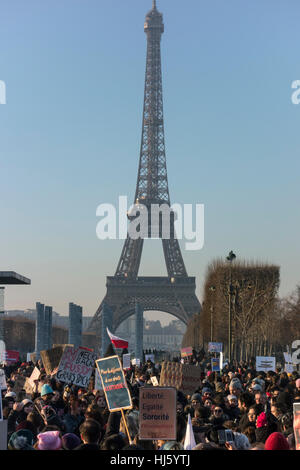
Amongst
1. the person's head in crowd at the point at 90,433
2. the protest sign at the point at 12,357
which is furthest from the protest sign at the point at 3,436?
the protest sign at the point at 12,357

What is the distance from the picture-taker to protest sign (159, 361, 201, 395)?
15602 millimetres

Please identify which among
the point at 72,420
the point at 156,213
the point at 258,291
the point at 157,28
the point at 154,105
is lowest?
the point at 72,420

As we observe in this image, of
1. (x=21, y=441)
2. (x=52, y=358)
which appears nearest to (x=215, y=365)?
(x=52, y=358)

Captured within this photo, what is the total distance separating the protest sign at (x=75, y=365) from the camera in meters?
16.4

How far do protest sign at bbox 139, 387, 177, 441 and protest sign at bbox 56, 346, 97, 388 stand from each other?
727 centimetres

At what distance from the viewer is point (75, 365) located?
54.1ft

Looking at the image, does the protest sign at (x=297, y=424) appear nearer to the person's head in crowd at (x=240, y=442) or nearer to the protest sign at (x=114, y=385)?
the person's head in crowd at (x=240, y=442)

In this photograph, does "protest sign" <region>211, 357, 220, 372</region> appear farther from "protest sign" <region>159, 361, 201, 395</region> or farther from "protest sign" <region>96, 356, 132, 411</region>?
"protest sign" <region>96, 356, 132, 411</region>

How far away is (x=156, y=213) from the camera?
11675 cm

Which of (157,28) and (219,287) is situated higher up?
(157,28)

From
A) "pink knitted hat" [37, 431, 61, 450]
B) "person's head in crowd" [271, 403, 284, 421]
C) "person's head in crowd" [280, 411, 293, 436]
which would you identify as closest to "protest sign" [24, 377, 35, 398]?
"person's head in crowd" [271, 403, 284, 421]
